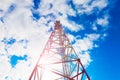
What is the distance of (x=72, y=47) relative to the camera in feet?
56.6

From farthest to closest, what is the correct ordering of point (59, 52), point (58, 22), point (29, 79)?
1. point (58, 22)
2. point (59, 52)
3. point (29, 79)

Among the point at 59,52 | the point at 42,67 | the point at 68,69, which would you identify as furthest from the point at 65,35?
the point at 42,67

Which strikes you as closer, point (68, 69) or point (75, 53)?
point (75, 53)

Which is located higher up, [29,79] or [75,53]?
[75,53]

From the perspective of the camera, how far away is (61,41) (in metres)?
19.2

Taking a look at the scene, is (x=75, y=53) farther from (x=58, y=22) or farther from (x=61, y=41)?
(x=58, y=22)

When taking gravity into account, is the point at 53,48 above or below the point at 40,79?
above

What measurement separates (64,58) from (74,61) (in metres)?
2.06

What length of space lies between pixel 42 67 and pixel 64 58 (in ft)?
10.4

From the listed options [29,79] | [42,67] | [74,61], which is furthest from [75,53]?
[29,79]

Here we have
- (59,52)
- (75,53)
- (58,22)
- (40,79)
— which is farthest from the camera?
(58,22)

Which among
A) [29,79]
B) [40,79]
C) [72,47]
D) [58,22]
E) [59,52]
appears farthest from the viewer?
[58,22]

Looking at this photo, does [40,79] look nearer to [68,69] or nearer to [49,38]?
[68,69]

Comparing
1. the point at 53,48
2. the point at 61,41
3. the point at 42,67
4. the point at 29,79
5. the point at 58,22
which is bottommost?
the point at 29,79
